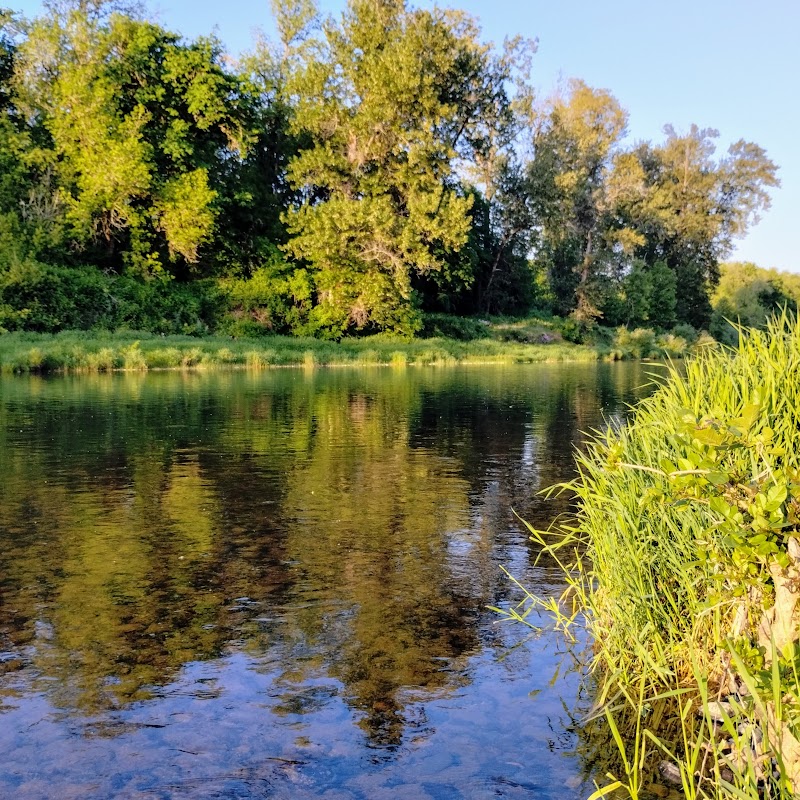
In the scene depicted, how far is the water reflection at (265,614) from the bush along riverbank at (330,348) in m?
15.9

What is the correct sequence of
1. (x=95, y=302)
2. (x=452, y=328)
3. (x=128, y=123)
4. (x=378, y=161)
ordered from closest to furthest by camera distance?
(x=95, y=302) → (x=128, y=123) → (x=378, y=161) → (x=452, y=328)

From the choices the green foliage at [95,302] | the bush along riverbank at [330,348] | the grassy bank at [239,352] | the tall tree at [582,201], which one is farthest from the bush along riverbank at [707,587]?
the tall tree at [582,201]

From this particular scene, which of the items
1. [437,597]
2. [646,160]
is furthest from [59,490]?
[646,160]

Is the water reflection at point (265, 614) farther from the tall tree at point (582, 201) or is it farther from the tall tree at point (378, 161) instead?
the tall tree at point (582, 201)

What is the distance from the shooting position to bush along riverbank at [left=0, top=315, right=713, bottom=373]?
36562 mm

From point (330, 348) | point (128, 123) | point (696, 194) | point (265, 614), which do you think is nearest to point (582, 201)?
point (696, 194)

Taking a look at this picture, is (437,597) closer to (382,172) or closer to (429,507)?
(429,507)

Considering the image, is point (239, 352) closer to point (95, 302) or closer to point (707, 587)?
point (95, 302)

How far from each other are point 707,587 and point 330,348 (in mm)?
44245

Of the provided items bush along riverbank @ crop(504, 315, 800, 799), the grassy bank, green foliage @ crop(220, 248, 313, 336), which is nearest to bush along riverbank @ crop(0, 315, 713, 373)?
the grassy bank

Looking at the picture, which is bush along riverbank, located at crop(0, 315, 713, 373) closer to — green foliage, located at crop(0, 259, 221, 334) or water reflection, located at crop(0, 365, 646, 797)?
green foliage, located at crop(0, 259, 221, 334)

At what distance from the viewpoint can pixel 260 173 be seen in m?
57.5

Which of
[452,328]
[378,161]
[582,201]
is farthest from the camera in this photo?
[582,201]

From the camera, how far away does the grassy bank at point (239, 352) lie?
3634 centimetres
